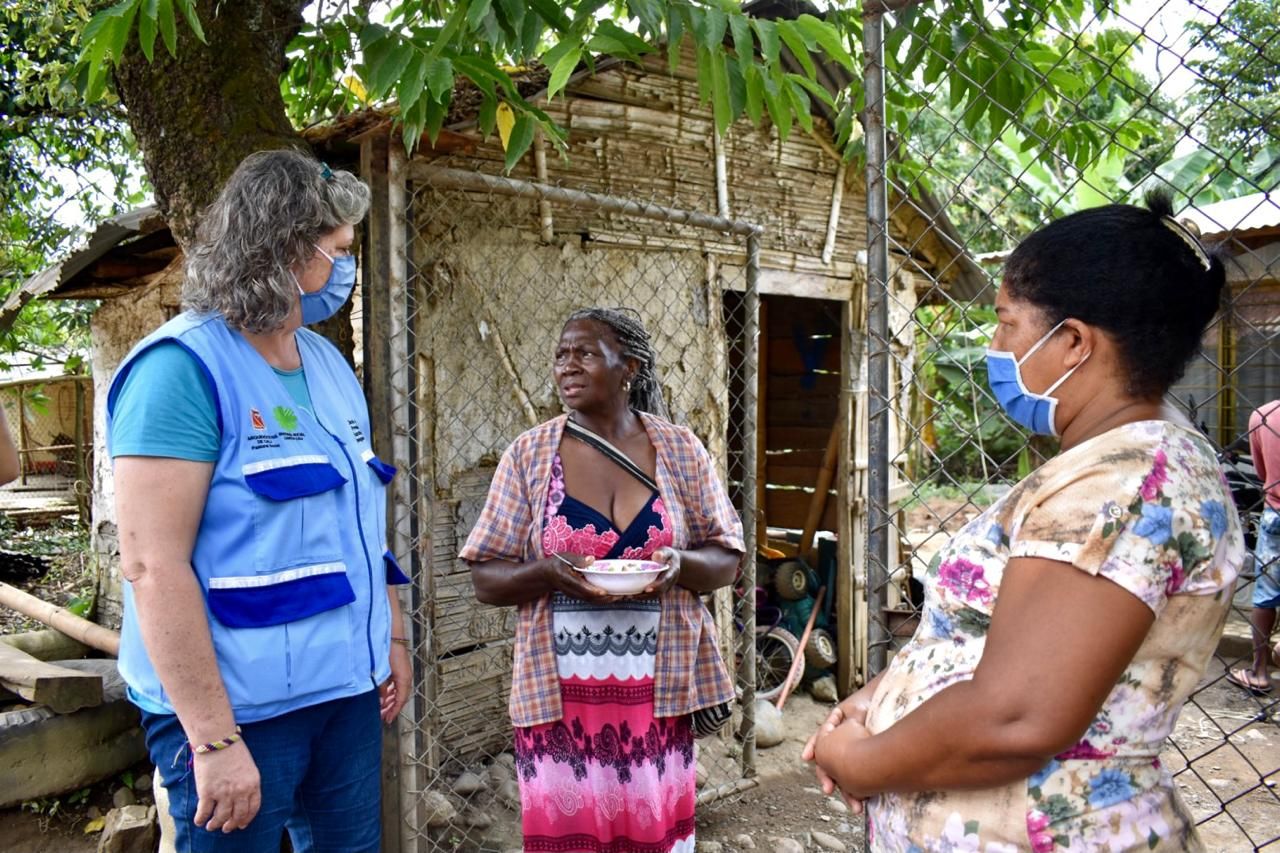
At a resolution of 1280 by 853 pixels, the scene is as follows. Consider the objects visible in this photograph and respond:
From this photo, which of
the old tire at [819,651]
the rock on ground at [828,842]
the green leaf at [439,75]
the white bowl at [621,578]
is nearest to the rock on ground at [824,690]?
the old tire at [819,651]

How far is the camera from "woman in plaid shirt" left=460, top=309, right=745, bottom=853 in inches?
107

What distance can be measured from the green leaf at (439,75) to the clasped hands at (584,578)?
1.25 m

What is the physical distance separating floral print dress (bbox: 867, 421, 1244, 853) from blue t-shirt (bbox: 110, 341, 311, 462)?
4.50 feet

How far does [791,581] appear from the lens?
21.6ft

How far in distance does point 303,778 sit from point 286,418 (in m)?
0.80

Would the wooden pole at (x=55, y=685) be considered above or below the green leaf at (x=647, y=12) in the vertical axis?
below

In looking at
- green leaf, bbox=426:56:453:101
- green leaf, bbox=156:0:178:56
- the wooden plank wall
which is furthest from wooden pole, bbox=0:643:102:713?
the wooden plank wall

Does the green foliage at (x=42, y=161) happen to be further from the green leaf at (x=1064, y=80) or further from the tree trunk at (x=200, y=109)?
the green leaf at (x=1064, y=80)

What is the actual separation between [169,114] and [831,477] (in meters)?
5.43

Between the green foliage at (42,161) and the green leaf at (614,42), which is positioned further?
the green foliage at (42,161)

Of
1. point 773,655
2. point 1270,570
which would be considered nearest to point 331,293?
point 773,655

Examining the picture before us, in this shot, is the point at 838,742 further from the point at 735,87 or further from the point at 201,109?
the point at 201,109

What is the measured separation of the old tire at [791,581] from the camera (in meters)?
6.56

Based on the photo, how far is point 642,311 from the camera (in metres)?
4.79
